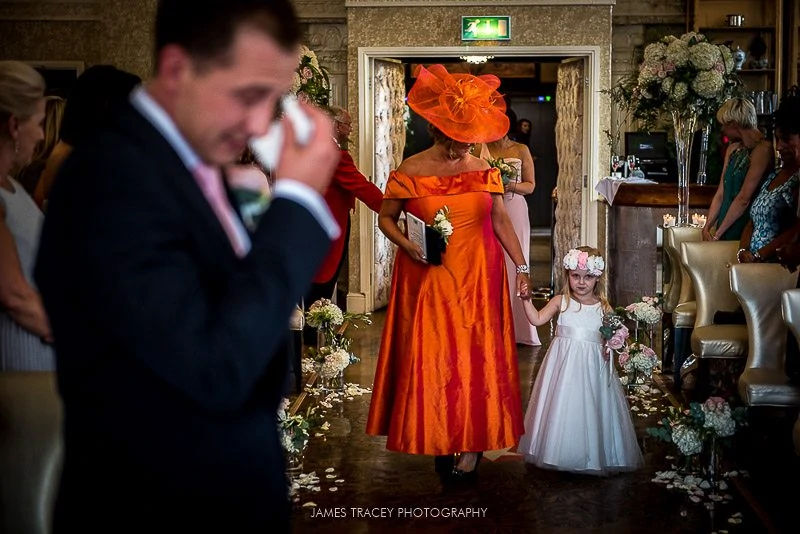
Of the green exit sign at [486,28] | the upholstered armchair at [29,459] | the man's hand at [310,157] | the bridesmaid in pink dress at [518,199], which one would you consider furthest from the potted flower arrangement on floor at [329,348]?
the man's hand at [310,157]

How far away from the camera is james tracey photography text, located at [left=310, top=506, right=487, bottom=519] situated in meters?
4.24

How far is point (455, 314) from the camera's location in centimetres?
461

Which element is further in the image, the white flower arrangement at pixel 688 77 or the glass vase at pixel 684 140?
the glass vase at pixel 684 140

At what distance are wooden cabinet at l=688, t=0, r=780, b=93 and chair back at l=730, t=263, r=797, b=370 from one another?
5654 millimetres

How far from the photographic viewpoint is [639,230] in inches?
342

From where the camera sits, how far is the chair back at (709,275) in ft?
19.5

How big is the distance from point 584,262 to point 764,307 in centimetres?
85

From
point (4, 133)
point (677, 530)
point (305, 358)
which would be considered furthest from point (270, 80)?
point (305, 358)

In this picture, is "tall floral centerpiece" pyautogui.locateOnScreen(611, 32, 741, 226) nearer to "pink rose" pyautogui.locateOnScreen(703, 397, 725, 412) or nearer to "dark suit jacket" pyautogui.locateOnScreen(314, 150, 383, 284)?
"dark suit jacket" pyautogui.locateOnScreen(314, 150, 383, 284)

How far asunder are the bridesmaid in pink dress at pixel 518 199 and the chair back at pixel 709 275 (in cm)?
205

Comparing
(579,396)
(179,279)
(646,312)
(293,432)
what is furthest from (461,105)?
(179,279)

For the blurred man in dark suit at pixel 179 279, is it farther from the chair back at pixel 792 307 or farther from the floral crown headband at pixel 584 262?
the floral crown headband at pixel 584 262

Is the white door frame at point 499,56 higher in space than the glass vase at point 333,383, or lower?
higher

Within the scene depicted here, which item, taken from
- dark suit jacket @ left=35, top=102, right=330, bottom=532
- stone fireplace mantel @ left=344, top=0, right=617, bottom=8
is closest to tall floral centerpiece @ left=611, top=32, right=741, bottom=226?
stone fireplace mantel @ left=344, top=0, right=617, bottom=8
